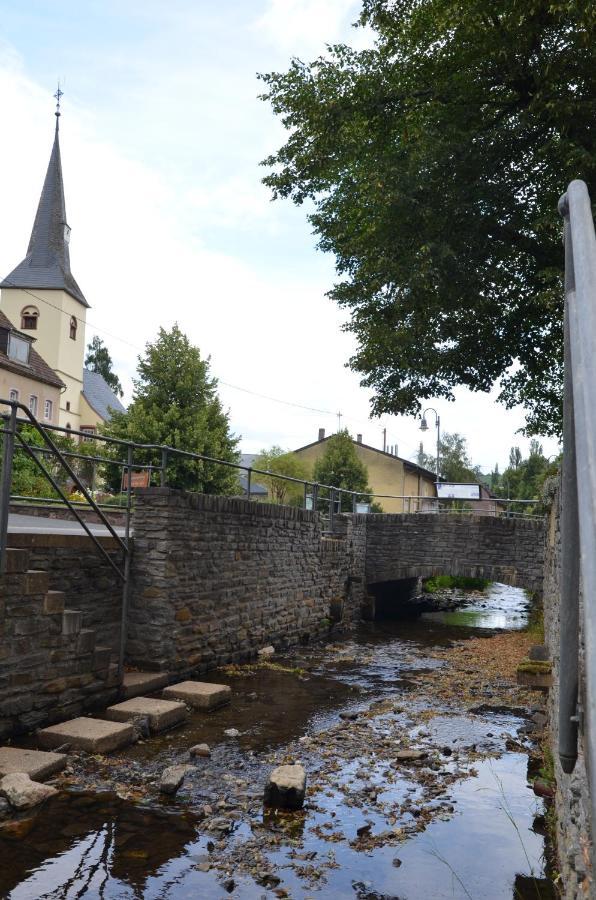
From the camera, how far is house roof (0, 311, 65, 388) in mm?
32906

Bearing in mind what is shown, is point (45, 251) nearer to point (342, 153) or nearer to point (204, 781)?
Answer: point (342, 153)

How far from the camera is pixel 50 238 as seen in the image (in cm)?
4959

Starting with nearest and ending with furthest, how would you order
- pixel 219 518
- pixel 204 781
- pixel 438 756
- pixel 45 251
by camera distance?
pixel 204 781 → pixel 438 756 → pixel 219 518 → pixel 45 251

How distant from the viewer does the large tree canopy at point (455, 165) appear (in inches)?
425

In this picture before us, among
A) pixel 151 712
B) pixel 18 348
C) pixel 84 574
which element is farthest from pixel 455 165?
pixel 18 348

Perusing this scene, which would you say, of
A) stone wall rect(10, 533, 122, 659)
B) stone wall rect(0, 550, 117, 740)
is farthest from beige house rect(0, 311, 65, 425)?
stone wall rect(0, 550, 117, 740)

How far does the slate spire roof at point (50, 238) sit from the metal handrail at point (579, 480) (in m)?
50.7

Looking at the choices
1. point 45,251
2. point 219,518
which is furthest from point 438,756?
point 45,251

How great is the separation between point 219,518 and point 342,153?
274 inches

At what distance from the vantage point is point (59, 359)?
45812mm

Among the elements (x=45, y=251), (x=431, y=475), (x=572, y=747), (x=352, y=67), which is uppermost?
(x=45, y=251)

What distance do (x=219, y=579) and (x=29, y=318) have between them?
41385 millimetres

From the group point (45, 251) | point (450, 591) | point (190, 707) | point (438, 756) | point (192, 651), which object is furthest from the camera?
point (45, 251)

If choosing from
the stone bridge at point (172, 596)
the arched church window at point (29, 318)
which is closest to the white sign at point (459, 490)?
the stone bridge at point (172, 596)
